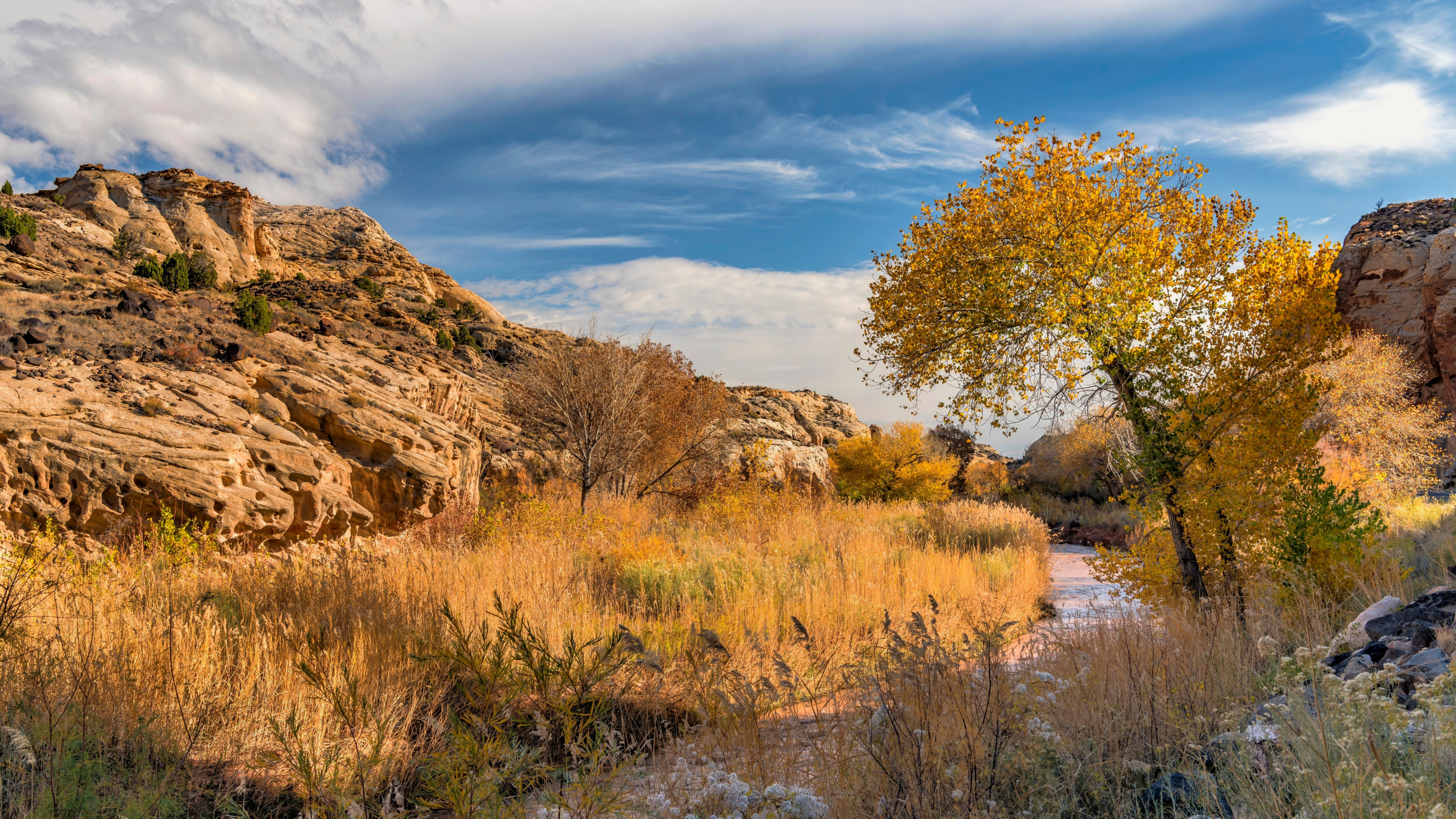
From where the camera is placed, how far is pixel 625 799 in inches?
110

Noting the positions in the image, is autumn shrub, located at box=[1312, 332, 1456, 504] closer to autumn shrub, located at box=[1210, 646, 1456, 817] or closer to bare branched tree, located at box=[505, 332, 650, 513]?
bare branched tree, located at box=[505, 332, 650, 513]

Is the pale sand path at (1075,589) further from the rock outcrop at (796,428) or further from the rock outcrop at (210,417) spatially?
the rock outcrop at (210,417)

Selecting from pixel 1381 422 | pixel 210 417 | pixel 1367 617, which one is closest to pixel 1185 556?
pixel 1367 617

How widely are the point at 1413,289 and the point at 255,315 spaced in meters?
40.1

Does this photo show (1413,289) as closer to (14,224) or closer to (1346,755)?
(1346,755)

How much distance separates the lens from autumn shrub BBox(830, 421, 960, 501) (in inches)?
891

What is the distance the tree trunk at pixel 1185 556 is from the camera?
23.9 ft

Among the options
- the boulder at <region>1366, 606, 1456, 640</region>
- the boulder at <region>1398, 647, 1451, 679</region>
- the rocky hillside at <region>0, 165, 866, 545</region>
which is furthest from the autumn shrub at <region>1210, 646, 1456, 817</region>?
the rocky hillside at <region>0, 165, 866, 545</region>

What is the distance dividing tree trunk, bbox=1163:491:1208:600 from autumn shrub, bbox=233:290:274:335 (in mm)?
Answer: 15912

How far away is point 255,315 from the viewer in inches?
602

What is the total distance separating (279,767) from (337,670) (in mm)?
554

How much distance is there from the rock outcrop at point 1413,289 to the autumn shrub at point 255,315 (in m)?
36.7

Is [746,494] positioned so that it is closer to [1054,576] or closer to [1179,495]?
[1054,576]

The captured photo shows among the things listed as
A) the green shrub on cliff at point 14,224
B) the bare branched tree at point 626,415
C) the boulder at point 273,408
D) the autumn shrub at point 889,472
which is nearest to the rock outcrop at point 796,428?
the autumn shrub at point 889,472
